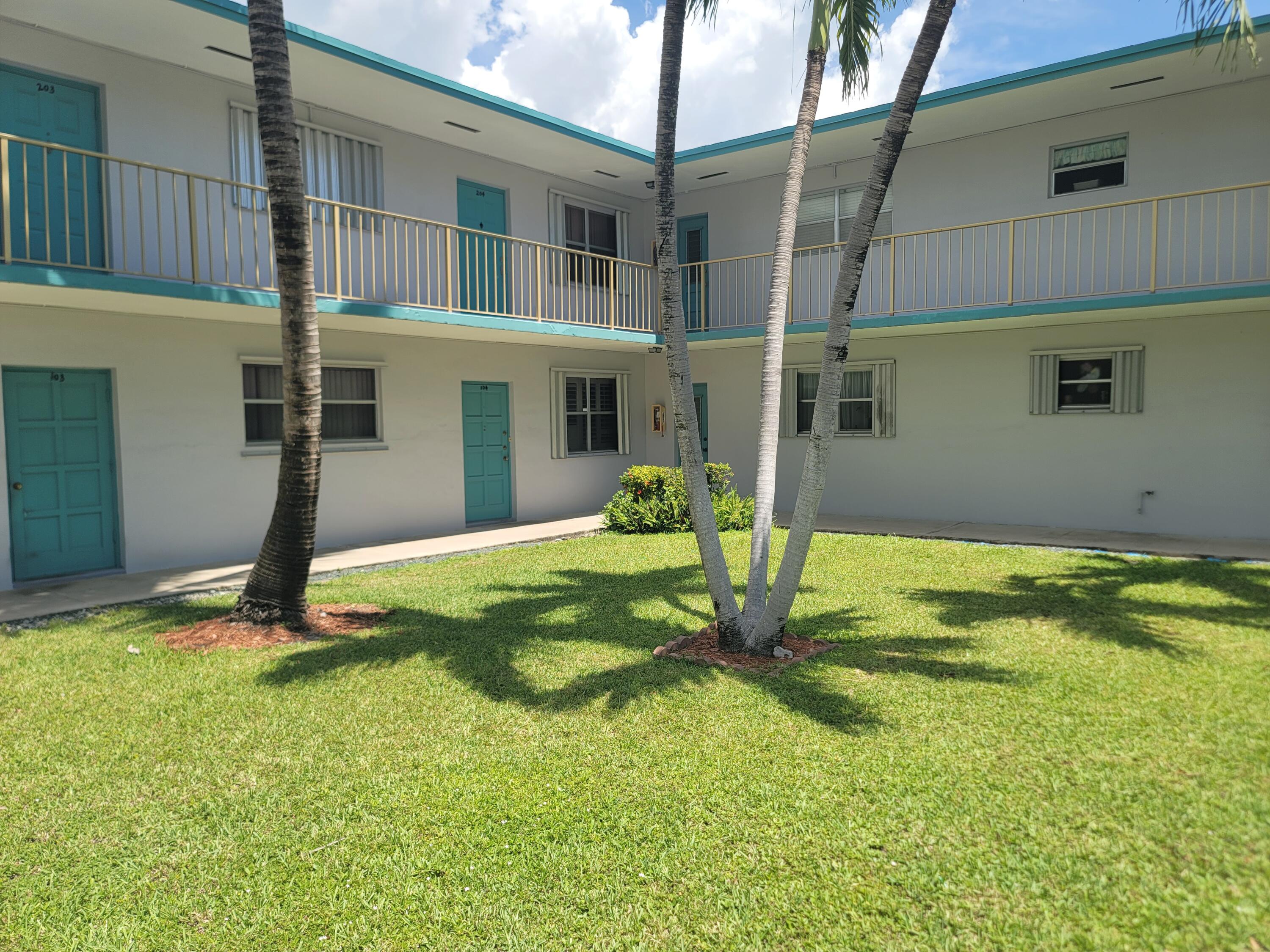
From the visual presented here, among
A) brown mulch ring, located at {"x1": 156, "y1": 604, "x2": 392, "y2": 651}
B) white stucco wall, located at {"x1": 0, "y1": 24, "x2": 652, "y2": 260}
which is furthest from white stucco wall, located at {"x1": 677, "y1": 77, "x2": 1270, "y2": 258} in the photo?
brown mulch ring, located at {"x1": 156, "y1": 604, "x2": 392, "y2": 651}

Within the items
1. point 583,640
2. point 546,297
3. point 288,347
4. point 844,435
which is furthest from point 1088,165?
point 288,347

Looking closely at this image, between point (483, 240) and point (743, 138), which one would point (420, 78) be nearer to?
point (483, 240)

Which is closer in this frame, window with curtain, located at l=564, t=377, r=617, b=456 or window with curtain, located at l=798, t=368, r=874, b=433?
window with curtain, located at l=798, t=368, r=874, b=433

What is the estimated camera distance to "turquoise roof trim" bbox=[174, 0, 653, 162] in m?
8.74

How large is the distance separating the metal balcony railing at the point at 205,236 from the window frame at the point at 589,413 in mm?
1781

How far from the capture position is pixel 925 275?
523 inches

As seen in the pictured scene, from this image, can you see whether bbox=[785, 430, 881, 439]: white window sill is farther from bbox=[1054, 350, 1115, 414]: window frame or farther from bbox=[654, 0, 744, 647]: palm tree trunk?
bbox=[654, 0, 744, 647]: palm tree trunk

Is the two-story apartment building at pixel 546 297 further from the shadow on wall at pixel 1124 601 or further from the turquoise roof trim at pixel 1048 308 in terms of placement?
the shadow on wall at pixel 1124 601

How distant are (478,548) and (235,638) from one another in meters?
4.83

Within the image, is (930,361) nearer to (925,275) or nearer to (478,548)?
(925,275)

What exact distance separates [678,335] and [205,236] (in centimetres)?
683

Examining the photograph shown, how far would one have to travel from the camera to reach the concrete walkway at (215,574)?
8.30 m

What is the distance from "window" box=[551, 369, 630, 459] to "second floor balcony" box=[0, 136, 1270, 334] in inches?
46.2

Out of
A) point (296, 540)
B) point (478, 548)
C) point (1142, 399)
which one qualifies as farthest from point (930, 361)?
point (296, 540)
